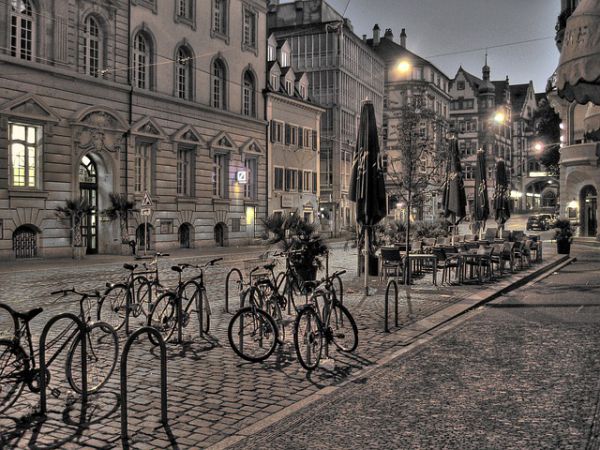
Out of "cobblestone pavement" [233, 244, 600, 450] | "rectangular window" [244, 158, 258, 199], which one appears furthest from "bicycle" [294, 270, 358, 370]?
"rectangular window" [244, 158, 258, 199]

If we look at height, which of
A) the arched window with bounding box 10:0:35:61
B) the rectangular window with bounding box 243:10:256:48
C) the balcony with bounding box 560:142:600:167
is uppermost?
the rectangular window with bounding box 243:10:256:48

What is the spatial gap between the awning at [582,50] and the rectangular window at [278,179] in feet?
129

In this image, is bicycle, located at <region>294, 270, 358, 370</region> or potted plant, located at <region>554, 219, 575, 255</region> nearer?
bicycle, located at <region>294, 270, 358, 370</region>

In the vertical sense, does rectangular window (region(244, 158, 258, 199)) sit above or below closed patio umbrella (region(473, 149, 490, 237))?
above

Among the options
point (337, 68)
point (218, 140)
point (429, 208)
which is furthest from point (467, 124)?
point (218, 140)

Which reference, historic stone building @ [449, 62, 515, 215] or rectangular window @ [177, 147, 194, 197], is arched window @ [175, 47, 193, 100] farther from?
historic stone building @ [449, 62, 515, 215]

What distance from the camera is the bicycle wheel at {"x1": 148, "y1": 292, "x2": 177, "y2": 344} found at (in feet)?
28.6

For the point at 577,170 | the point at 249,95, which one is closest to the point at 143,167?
the point at 249,95

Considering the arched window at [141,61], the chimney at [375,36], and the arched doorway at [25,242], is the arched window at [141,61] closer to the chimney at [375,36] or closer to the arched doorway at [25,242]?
the arched doorway at [25,242]

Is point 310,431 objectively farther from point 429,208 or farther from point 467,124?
point 467,124

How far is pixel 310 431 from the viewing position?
209 inches

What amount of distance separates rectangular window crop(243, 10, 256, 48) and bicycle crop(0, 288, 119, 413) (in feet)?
117

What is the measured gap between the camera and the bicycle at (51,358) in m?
5.77

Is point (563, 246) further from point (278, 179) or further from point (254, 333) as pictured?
point (254, 333)
